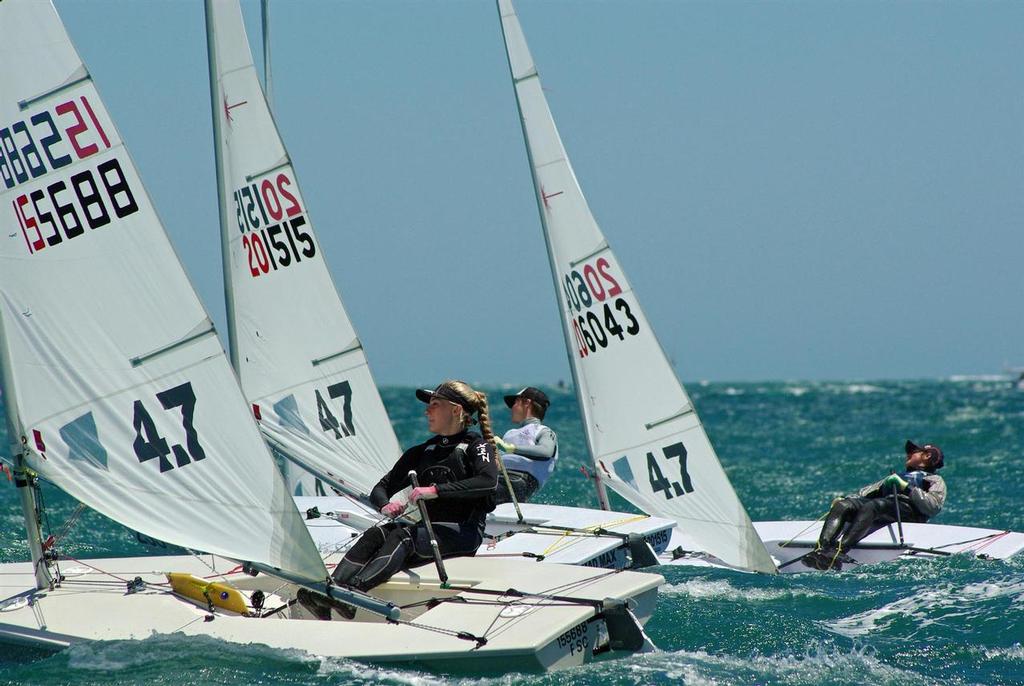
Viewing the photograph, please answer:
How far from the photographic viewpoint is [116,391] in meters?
5.54

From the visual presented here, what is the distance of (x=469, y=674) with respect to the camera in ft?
16.0

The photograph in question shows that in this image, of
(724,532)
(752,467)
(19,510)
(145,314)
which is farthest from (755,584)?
(752,467)

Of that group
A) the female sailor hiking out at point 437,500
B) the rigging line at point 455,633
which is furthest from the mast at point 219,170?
the rigging line at point 455,633

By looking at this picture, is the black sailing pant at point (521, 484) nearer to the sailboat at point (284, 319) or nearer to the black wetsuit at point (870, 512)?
the sailboat at point (284, 319)

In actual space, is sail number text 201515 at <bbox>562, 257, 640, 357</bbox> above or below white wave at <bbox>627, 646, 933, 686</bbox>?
above

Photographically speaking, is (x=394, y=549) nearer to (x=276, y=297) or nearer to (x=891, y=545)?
(x=276, y=297)

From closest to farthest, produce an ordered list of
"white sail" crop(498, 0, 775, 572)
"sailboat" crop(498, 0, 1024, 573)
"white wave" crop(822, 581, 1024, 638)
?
"white wave" crop(822, 581, 1024, 638) < "sailboat" crop(498, 0, 1024, 573) < "white sail" crop(498, 0, 775, 572)

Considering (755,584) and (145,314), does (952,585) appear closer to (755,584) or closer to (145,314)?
(755,584)

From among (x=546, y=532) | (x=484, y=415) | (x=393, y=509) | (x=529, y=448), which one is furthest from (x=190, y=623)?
(x=529, y=448)

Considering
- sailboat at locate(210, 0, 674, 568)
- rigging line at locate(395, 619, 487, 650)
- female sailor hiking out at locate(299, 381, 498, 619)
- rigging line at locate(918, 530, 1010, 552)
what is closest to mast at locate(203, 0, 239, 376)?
sailboat at locate(210, 0, 674, 568)

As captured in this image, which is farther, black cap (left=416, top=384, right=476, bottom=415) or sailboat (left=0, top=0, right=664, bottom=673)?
black cap (left=416, top=384, right=476, bottom=415)

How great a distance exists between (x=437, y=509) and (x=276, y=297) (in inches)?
134

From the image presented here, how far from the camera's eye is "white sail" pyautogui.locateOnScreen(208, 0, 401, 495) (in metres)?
8.84

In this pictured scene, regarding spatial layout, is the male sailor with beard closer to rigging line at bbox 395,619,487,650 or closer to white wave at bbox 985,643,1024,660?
white wave at bbox 985,643,1024,660
